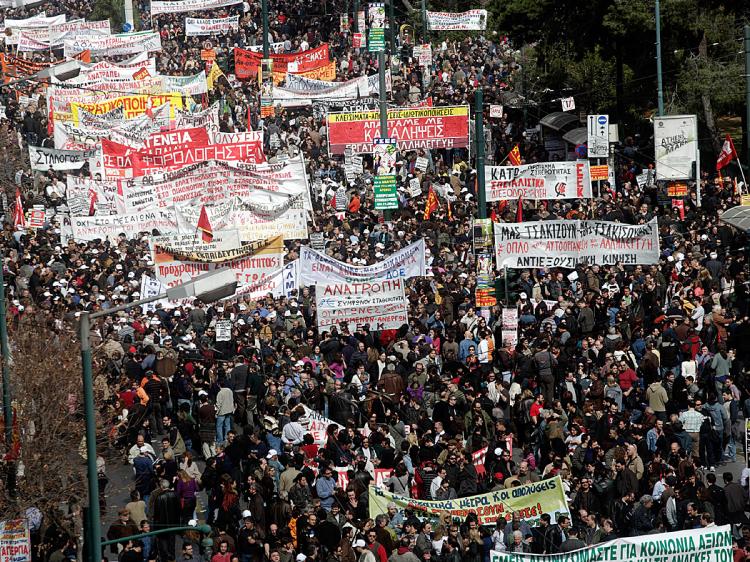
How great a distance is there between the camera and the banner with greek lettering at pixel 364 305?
26.2m

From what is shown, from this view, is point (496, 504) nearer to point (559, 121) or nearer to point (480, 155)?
point (480, 155)

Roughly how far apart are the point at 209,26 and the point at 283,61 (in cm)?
898

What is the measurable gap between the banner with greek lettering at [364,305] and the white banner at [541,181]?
6.62m

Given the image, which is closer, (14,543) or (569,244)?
(14,543)

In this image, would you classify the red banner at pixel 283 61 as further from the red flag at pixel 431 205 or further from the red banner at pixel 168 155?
the red flag at pixel 431 205

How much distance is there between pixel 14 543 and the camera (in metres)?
18.4

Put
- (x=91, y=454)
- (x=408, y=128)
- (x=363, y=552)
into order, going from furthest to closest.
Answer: (x=408, y=128) → (x=363, y=552) → (x=91, y=454)

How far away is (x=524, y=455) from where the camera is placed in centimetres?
2188

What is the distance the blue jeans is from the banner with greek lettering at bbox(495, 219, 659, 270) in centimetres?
603

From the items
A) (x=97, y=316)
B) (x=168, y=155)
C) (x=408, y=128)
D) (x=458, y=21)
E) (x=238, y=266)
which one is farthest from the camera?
(x=458, y=21)

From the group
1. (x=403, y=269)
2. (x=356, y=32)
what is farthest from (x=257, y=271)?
(x=356, y=32)

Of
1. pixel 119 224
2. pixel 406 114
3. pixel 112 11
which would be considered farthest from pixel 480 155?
pixel 112 11

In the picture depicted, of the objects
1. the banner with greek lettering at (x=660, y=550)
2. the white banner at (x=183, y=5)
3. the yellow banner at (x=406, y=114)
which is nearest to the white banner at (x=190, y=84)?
the yellow banner at (x=406, y=114)

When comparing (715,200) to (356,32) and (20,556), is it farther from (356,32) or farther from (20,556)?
(356,32)
